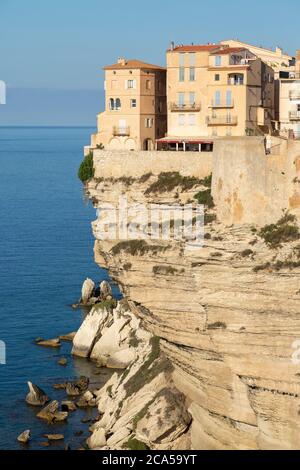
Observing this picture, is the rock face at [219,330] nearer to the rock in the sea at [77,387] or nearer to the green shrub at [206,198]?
the green shrub at [206,198]

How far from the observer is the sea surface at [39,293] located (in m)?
55.7

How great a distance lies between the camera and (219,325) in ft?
142

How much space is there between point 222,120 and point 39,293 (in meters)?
28.6

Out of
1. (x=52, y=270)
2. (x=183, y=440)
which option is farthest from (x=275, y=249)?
(x=52, y=270)

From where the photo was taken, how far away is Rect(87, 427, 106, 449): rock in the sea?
50750mm

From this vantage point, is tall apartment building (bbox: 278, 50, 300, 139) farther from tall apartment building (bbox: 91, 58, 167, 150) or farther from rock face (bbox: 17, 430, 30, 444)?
rock face (bbox: 17, 430, 30, 444)

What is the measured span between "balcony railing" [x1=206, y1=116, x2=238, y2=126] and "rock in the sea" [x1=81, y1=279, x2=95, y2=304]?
2555cm

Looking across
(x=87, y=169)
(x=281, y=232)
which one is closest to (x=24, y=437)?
(x=87, y=169)

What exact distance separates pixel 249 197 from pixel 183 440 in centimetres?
1145

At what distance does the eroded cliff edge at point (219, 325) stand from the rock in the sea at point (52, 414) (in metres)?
4.43

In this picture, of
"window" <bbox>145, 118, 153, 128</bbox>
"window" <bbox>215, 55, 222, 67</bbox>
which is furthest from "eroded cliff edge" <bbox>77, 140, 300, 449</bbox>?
"window" <bbox>215, 55, 222, 67</bbox>

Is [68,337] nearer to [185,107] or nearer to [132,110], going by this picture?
[132,110]

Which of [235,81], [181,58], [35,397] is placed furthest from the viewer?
[35,397]

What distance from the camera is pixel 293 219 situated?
141ft
